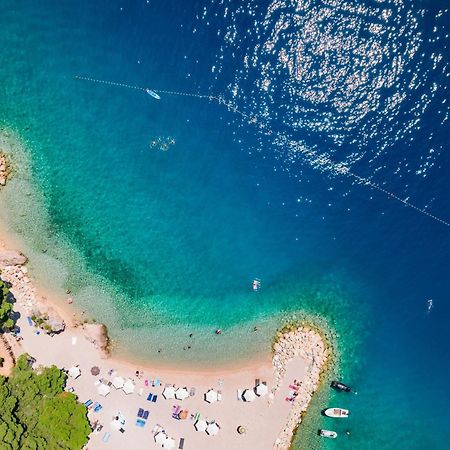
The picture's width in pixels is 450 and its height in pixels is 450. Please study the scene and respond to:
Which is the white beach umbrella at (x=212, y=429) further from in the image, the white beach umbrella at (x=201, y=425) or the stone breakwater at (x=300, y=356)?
the stone breakwater at (x=300, y=356)

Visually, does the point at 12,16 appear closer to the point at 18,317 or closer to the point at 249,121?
the point at 249,121

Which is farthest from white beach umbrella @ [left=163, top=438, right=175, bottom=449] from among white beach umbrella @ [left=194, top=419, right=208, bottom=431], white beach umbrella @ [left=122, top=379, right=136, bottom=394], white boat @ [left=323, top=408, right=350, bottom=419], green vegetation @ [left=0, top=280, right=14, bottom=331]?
green vegetation @ [left=0, top=280, right=14, bottom=331]

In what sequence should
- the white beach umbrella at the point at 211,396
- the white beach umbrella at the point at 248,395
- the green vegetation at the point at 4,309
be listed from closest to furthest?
the green vegetation at the point at 4,309 < the white beach umbrella at the point at 211,396 < the white beach umbrella at the point at 248,395

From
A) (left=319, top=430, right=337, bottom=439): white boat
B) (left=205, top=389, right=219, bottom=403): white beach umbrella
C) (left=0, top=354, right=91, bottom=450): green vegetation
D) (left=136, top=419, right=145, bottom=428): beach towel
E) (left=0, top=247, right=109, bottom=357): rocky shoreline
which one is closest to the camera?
(left=0, top=354, right=91, bottom=450): green vegetation

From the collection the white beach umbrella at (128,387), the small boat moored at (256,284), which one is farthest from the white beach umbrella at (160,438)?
the small boat moored at (256,284)

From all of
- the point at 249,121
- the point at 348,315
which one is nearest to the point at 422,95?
the point at 249,121

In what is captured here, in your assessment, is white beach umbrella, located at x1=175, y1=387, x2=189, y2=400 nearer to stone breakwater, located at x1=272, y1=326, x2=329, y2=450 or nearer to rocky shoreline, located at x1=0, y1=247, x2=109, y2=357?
stone breakwater, located at x1=272, y1=326, x2=329, y2=450
